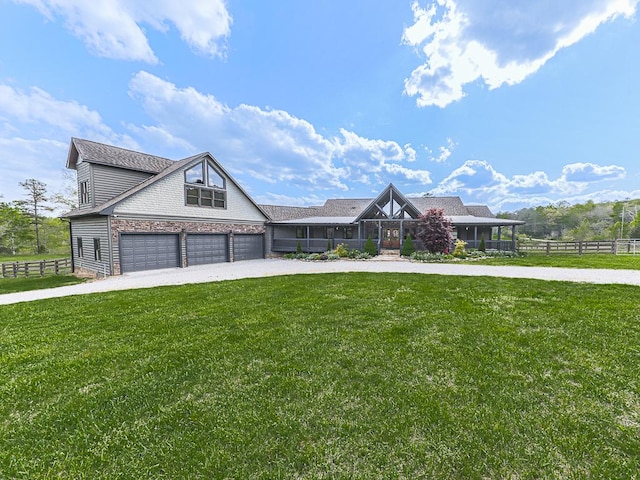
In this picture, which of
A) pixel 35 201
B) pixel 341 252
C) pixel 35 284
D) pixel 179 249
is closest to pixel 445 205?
pixel 341 252

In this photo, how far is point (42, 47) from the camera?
13.9 meters

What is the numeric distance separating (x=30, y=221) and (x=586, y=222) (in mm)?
87598

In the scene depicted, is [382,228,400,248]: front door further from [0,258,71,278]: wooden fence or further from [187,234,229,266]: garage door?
[0,258,71,278]: wooden fence

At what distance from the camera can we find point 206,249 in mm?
17000

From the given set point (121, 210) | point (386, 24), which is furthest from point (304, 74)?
point (121, 210)

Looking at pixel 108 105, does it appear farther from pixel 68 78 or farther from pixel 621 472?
pixel 621 472

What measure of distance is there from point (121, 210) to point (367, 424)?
15.0 m

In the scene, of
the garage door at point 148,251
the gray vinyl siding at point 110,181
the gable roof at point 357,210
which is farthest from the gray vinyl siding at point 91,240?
the gable roof at point 357,210

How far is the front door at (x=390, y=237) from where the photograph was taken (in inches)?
915

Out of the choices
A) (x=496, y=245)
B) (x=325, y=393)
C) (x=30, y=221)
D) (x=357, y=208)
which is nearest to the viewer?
(x=325, y=393)

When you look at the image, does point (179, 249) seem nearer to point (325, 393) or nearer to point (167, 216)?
point (167, 216)

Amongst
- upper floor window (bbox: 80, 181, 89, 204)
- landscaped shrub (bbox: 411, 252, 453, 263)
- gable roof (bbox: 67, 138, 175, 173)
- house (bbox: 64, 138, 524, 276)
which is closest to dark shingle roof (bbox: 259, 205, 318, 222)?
house (bbox: 64, 138, 524, 276)

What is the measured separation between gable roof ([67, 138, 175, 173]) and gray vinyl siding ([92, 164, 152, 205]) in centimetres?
34

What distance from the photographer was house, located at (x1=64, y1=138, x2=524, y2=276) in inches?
527
